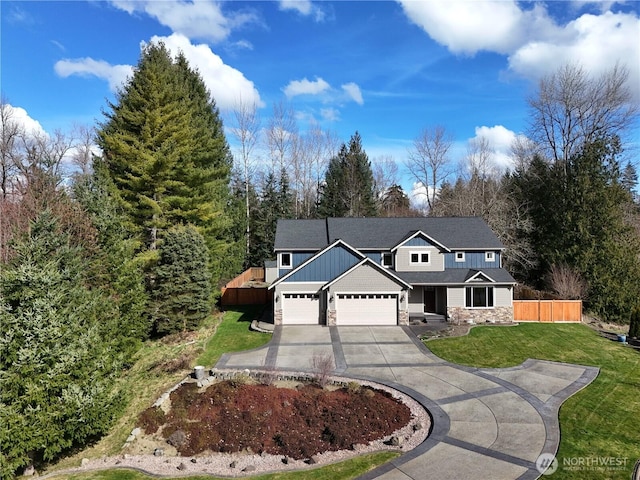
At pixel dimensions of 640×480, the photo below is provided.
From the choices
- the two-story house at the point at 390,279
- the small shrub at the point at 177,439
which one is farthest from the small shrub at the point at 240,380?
the two-story house at the point at 390,279

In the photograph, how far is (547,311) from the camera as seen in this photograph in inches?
981

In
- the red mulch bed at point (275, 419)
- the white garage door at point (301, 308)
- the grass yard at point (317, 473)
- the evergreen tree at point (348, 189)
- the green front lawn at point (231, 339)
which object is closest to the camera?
the grass yard at point (317, 473)

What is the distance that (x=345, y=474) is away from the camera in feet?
32.3

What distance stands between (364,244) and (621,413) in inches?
641

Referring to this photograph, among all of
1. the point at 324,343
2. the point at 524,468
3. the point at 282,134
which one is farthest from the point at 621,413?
the point at 282,134

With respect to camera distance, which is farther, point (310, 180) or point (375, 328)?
point (310, 180)

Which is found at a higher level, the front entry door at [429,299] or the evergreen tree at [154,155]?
the evergreen tree at [154,155]

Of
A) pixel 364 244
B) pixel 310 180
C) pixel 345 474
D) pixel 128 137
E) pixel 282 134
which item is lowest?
pixel 345 474

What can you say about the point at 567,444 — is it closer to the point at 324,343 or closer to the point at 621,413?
the point at 621,413

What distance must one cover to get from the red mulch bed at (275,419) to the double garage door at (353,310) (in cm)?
914

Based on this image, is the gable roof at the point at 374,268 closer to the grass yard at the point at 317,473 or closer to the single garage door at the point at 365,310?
the single garage door at the point at 365,310

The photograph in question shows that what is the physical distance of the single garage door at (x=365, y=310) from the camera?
23.8m

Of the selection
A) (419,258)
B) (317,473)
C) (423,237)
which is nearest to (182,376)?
(317,473)

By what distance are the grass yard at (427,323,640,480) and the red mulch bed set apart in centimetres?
487
